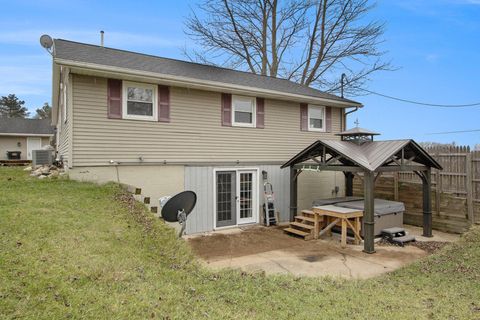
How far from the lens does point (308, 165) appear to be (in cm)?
917

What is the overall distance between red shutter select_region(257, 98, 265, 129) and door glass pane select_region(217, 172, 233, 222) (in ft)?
6.58

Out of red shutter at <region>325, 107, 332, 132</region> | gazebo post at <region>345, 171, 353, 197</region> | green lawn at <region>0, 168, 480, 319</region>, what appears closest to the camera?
green lawn at <region>0, 168, 480, 319</region>

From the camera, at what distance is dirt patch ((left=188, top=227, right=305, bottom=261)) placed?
7.01 m

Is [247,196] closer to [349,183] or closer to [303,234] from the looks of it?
[303,234]

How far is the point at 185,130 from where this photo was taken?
29.3 feet

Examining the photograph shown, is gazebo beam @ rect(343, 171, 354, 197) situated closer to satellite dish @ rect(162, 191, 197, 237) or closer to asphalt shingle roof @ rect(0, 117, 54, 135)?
satellite dish @ rect(162, 191, 197, 237)

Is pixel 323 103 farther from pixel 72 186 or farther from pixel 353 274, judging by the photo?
pixel 72 186

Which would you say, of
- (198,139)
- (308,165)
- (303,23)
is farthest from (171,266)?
(303,23)

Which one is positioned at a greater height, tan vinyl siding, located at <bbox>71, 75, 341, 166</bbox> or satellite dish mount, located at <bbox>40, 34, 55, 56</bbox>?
satellite dish mount, located at <bbox>40, 34, 55, 56</bbox>

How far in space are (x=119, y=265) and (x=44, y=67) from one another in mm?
11589

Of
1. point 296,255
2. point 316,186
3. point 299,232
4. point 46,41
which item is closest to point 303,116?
point 316,186

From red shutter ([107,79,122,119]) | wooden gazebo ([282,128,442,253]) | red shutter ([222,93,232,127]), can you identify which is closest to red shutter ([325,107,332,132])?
wooden gazebo ([282,128,442,253])

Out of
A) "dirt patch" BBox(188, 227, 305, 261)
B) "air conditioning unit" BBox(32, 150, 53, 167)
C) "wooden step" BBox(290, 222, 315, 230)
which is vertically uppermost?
"air conditioning unit" BBox(32, 150, 53, 167)

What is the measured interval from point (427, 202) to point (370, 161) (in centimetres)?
272
